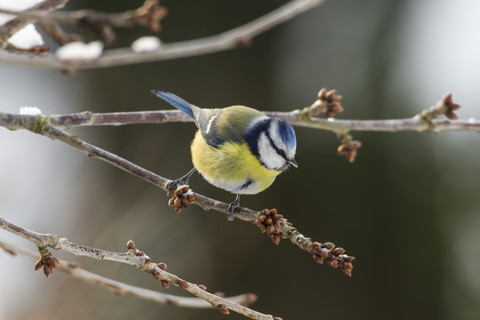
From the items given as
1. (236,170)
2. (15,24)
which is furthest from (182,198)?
(15,24)

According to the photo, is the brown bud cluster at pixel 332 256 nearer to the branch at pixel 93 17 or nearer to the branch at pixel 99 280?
the branch at pixel 99 280

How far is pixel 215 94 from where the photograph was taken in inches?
173

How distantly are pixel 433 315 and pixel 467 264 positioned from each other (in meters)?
0.53

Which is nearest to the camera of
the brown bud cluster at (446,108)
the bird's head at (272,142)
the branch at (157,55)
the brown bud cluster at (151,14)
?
the branch at (157,55)

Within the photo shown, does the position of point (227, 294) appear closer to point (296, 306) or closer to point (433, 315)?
point (296, 306)

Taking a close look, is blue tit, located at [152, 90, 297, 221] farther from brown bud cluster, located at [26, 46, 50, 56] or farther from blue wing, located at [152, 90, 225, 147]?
brown bud cluster, located at [26, 46, 50, 56]

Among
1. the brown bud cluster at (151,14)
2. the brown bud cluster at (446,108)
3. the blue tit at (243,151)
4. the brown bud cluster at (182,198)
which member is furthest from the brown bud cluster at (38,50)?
the brown bud cluster at (446,108)

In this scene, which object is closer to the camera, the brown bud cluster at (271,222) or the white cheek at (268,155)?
the brown bud cluster at (271,222)

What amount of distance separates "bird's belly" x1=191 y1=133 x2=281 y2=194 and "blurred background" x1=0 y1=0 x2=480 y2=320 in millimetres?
2051

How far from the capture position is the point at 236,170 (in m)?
1.94

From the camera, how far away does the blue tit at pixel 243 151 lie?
194 cm

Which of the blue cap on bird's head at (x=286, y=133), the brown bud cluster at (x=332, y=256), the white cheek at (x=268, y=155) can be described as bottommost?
the brown bud cluster at (x=332, y=256)

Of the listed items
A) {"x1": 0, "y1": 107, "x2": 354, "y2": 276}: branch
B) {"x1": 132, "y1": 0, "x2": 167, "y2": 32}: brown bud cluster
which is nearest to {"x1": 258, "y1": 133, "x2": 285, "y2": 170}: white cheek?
{"x1": 0, "y1": 107, "x2": 354, "y2": 276}: branch

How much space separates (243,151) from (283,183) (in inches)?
87.6
